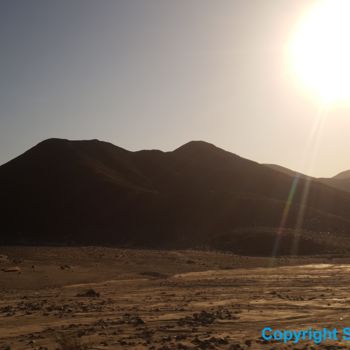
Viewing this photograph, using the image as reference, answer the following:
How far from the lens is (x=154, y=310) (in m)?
12.5

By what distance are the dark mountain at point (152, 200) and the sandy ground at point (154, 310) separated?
24.3 meters

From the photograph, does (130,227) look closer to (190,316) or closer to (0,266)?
(0,266)

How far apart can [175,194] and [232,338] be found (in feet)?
193

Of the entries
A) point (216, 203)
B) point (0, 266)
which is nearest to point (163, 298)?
point (0, 266)

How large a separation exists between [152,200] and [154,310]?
173 ft

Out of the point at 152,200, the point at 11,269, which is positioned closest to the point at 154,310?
the point at 11,269

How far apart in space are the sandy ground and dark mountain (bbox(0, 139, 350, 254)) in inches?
957

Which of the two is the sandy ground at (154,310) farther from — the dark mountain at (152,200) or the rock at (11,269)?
the dark mountain at (152,200)

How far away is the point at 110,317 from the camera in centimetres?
1168

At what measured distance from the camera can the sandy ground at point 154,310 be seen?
29.6ft

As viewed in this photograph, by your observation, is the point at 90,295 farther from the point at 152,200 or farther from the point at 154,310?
the point at 152,200

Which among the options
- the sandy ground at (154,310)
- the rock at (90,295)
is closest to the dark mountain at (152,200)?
the sandy ground at (154,310)

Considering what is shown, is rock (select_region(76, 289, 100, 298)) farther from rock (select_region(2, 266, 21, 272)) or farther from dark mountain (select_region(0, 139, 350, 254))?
→ dark mountain (select_region(0, 139, 350, 254))

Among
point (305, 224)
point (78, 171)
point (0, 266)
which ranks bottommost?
point (0, 266)
